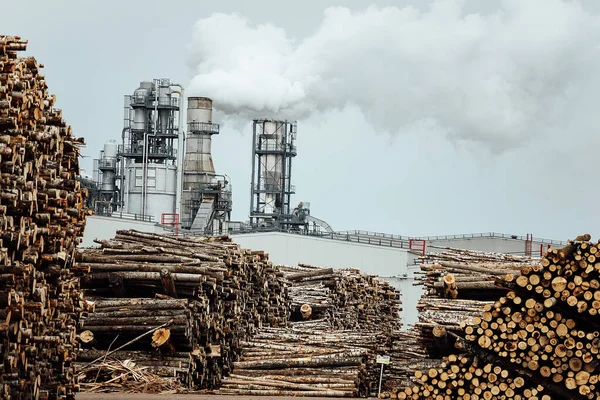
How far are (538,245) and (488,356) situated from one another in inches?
1836

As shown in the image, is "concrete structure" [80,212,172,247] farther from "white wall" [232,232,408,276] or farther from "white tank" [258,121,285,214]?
"white tank" [258,121,285,214]

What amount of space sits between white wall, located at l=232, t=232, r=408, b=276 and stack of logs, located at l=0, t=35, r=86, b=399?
118 ft

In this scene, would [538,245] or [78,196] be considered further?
[538,245]

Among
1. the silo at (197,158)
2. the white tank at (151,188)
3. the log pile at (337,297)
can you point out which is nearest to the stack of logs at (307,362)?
the log pile at (337,297)

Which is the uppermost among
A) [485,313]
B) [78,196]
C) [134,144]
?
[134,144]

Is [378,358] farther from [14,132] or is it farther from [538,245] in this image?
[538,245]

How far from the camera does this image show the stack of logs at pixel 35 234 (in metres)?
12.2

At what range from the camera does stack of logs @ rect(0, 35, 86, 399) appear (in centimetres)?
1220

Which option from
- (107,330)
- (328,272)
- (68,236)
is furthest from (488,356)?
(328,272)

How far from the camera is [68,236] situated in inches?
593

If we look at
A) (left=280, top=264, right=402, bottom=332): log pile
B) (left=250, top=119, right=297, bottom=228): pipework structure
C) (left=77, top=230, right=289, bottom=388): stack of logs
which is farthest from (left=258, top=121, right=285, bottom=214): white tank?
(left=77, top=230, right=289, bottom=388): stack of logs

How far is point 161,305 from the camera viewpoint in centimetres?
1930

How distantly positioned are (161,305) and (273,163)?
41059 millimetres

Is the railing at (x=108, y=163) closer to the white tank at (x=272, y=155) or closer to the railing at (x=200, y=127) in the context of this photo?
the railing at (x=200, y=127)
